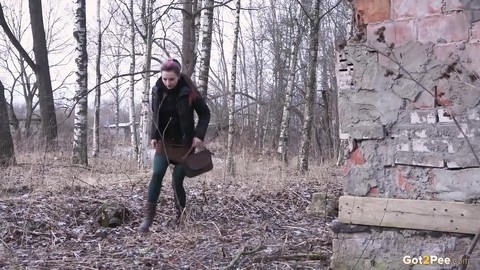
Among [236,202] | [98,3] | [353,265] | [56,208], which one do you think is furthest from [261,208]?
[98,3]

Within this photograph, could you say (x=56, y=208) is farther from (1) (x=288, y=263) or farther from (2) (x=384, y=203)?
(2) (x=384, y=203)

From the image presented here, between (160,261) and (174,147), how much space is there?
4.71 feet

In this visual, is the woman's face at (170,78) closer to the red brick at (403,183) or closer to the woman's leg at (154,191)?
the woman's leg at (154,191)

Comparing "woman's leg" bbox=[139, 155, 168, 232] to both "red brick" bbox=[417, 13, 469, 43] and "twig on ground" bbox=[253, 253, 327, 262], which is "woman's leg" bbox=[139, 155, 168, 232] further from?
"red brick" bbox=[417, 13, 469, 43]

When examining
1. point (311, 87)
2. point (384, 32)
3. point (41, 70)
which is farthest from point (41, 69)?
point (384, 32)

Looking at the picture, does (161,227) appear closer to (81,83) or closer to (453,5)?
(453,5)

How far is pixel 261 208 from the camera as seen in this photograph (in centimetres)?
664

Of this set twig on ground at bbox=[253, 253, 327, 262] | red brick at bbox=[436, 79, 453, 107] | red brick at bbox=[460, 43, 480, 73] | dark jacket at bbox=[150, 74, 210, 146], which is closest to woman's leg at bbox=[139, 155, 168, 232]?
dark jacket at bbox=[150, 74, 210, 146]

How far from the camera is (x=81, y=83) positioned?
40.8ft

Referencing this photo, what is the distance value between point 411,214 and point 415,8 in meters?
1.31

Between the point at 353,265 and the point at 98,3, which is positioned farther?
the point at 98,3

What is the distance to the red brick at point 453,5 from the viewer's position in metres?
3.34

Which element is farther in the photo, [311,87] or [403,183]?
[311,87]

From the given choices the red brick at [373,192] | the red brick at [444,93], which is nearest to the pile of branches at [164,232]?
the red brick at [373,192]
